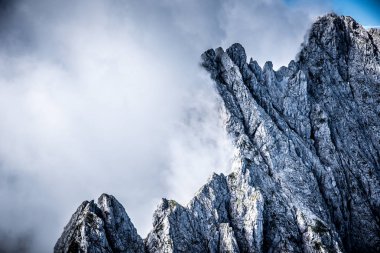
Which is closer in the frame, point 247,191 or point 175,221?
point 175,221

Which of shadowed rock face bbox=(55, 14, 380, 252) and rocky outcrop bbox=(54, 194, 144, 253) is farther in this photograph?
shadowed rock face bbox=(55, 14, 380, 252)

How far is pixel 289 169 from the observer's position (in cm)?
9469

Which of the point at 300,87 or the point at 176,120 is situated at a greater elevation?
the point at 176,120

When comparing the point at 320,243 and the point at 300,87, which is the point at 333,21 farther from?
the point at 320,243

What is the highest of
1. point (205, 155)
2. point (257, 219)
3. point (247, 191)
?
point (205, 155)

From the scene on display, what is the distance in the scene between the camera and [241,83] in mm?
114125

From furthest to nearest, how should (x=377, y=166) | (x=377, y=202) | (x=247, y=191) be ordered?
(x=377, y=166), (x=377, y=202), (x=247, y=191)

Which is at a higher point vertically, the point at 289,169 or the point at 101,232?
the point at 289,169

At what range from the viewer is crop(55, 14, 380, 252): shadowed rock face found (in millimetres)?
67688

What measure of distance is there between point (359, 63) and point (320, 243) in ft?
310

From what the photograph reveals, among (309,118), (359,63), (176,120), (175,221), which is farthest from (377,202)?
(176,120)

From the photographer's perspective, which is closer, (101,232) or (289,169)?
(101,232)

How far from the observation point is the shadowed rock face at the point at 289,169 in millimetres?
67688

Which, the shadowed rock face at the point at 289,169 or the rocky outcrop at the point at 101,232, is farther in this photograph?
the shadowed rock face at the point at 289,169
